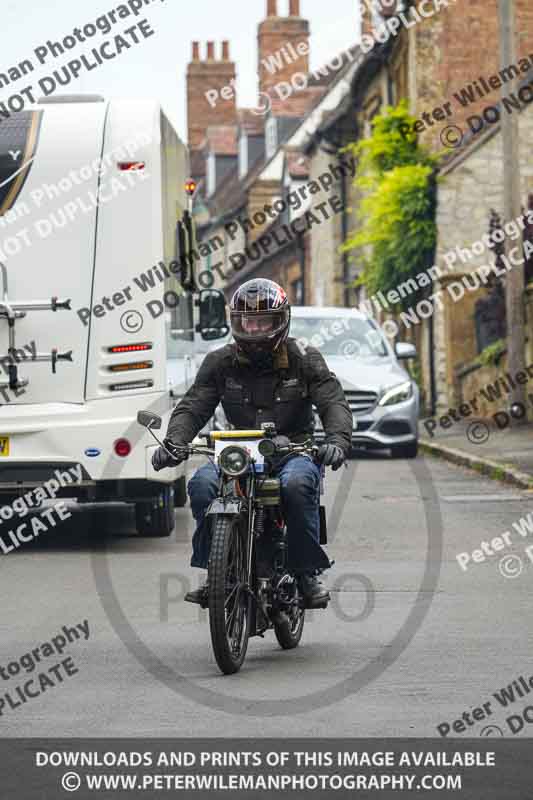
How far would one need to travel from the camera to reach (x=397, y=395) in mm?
20797

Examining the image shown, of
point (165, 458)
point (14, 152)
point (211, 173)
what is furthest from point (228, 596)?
point (211, 173)

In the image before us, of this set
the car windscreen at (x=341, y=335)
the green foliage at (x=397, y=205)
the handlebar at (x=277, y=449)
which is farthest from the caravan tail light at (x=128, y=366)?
the green foliage at (x=397, y=205)

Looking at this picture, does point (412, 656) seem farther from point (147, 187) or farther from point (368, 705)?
point (147, 187)

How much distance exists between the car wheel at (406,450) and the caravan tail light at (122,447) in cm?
972

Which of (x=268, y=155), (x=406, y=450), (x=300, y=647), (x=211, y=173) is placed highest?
(x=211, y=173)

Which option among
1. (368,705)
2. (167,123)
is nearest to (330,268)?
(167,123)

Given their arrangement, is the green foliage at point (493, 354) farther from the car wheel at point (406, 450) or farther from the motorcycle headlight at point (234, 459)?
the motorcycle headlight at point (234, 459)

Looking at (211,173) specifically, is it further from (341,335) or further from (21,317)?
(21,317)

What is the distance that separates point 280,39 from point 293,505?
55.5 m

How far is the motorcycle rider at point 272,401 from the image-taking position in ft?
23.7

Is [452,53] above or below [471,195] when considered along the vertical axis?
above

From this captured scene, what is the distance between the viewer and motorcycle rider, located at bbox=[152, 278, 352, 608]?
23.7 ft

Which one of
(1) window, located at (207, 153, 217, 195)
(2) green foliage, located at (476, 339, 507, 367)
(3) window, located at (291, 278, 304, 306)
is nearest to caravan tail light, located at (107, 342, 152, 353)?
(2) green foliage, located at (476, 339, 507, 367)

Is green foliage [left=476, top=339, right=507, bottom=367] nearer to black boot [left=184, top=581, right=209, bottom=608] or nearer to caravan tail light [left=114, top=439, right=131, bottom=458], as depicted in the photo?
caravan tail light [left=114, top=439, right=131, bottom=458]
